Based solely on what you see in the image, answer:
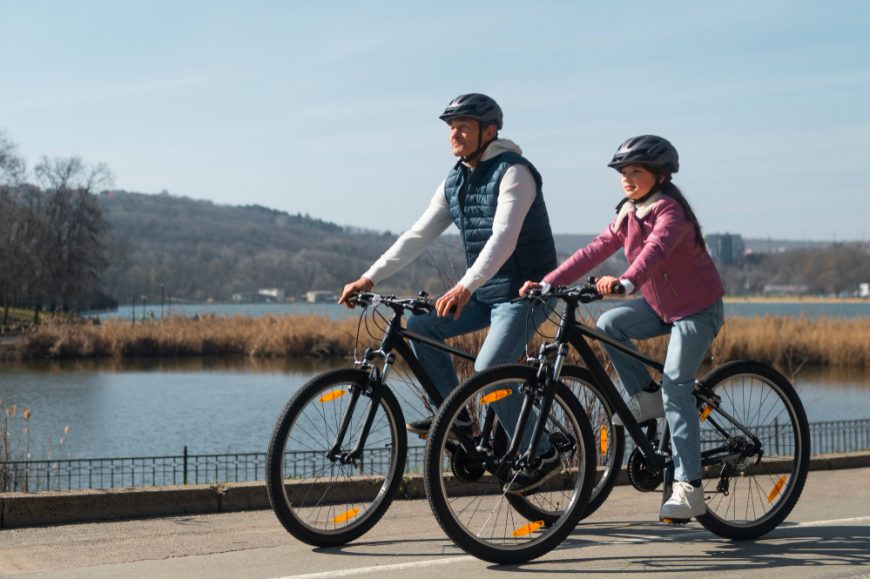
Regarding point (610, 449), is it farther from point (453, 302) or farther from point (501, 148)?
point (501, 148)

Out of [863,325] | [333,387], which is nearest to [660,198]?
[333,387]

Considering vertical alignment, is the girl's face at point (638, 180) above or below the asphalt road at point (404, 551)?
above

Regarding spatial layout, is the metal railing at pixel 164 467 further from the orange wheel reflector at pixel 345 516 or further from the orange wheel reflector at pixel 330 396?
the orange wheel reflector at pixel 330 396

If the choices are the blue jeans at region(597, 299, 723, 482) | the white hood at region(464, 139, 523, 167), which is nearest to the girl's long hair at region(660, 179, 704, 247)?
the blue jeans at region(597, 299, 723, 482)

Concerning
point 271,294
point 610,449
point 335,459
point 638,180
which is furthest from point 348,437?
point 271,294

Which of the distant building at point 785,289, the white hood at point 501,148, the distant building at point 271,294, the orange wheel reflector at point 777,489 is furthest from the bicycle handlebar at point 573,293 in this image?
the distant building at point 785,289

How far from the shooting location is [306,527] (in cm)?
551

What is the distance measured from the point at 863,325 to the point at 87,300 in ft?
174

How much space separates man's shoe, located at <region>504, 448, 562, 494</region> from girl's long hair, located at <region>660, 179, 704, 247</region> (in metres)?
1.21

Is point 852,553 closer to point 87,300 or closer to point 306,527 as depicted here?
point 306,527

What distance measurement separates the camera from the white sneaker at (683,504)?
5.53m

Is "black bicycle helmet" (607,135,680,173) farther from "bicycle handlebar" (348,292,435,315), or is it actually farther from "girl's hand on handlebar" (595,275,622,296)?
"bicycle handlebar" (348,292,435,315)

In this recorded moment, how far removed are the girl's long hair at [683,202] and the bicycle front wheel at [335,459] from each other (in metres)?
1.59

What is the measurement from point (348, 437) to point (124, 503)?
5.20 ft
